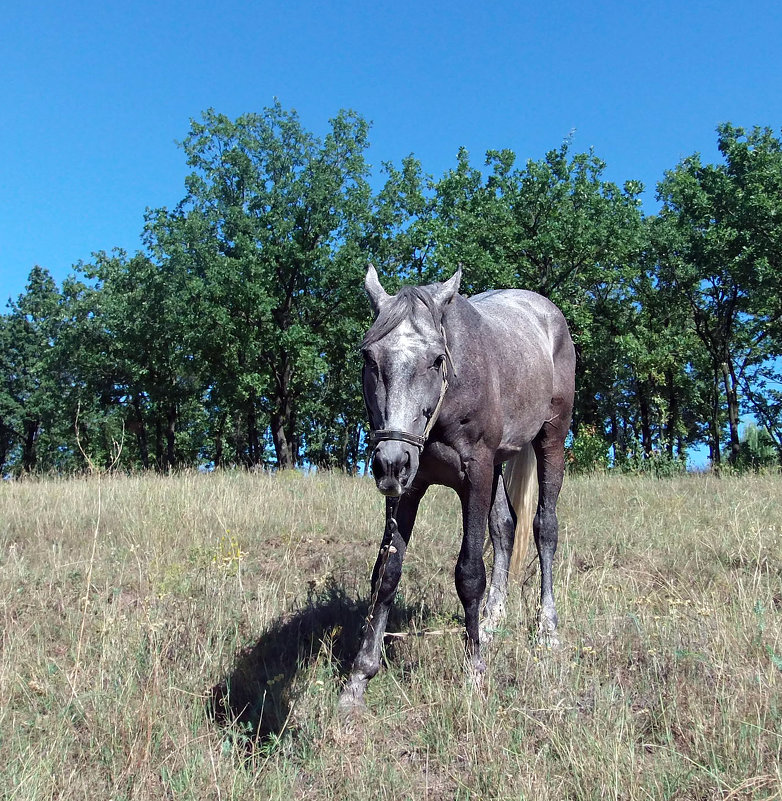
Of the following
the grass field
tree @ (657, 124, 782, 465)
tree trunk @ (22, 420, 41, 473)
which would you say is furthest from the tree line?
the grass field

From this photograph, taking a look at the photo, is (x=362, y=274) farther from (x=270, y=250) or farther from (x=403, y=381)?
(x=403, y=381)

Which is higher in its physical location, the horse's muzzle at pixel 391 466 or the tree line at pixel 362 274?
the tree line at pixel 362 274

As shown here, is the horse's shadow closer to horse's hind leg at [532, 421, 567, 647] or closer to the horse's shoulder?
horse's hind leg at [532, 421, 567, 647]

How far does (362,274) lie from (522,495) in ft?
66.9

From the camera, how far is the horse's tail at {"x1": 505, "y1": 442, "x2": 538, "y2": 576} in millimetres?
5090

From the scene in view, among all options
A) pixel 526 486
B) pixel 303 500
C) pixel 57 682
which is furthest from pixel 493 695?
pixel 303 500

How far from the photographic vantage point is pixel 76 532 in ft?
21.8

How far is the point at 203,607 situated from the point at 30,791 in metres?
2.07

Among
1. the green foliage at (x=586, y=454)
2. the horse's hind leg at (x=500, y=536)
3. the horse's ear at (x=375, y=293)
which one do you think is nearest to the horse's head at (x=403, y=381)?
the horse's ear at (x=375, y=293)

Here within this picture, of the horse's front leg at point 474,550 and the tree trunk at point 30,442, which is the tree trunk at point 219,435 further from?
the horse's front leg at point 474,550

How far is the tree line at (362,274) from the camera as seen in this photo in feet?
76.0

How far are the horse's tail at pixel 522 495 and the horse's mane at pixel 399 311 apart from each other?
2.10 metres

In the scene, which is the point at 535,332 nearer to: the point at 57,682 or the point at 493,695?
the point at 493,695

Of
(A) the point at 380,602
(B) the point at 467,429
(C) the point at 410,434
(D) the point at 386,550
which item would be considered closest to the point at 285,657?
(A) the point at 380,602
